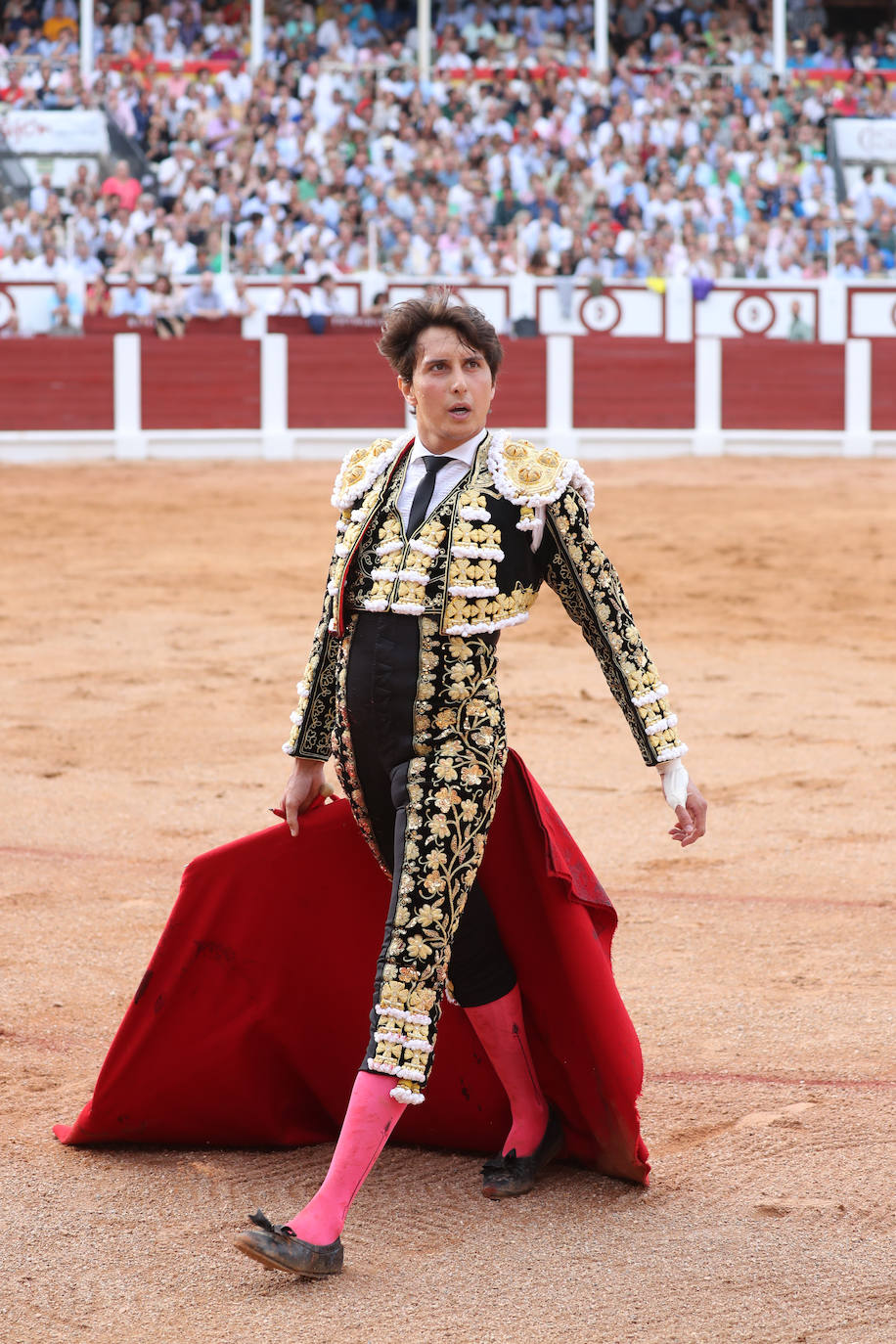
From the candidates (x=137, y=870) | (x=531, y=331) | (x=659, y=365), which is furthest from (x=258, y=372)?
(x=137, y=870)

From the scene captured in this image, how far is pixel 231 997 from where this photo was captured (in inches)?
95.5

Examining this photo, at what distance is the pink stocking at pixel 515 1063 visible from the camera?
7.50ft

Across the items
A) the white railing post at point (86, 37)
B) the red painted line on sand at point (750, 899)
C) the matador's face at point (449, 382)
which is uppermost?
the white railing post at point (86, 37)

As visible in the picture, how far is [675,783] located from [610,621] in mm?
220

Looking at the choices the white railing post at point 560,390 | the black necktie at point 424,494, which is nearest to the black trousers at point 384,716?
the black necktie at point 424,494

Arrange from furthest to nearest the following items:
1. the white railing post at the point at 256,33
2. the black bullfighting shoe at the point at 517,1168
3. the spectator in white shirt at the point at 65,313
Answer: the white railing post at the point at 256,33 < the spectator in white shirt at the point at 65,313 < the black bullfighting shoe at the point at 517,1168

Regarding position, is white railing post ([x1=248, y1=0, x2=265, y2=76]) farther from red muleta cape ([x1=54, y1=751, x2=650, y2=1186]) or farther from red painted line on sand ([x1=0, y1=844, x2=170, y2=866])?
red muleta cape ([x1=54, y1=751, x2=650, y2=1186])

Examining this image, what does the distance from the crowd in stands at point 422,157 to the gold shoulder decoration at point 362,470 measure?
39.4 ft

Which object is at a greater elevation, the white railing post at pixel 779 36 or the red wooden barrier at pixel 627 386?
the white railing post at pixel 779 36

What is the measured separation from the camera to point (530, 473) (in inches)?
84.2

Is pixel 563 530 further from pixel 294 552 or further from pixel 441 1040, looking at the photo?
pixel 294 552

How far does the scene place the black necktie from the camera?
2156 mm

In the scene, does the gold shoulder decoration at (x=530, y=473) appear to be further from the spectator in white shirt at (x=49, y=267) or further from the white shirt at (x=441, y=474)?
the spectator in white shirt at (x=49, y=267)

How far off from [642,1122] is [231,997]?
65 cm
